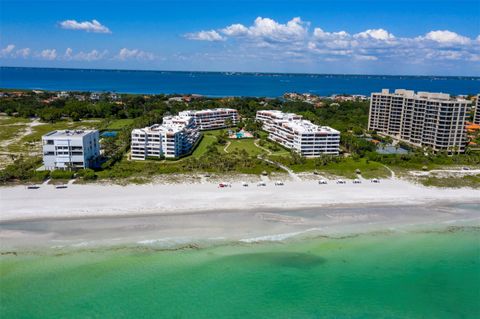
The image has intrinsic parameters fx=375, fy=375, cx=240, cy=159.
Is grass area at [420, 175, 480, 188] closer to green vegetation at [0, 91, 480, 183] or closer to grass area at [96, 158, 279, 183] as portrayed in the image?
green vegetation at [0, 91, 480, 183]

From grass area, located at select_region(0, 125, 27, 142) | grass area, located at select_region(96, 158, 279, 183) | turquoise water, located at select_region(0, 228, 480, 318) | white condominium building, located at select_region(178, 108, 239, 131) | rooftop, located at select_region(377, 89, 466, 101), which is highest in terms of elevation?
rooftop, located at select_region(377, 89, 466, 101)

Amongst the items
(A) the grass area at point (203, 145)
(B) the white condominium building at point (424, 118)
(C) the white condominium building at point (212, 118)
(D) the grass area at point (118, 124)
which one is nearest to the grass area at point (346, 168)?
(A) the grass area at point (203, 145)

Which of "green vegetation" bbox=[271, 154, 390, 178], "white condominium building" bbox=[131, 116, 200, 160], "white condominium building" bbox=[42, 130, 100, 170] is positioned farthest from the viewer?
"white condominium building" bbox=[131, 116, 200, 160]

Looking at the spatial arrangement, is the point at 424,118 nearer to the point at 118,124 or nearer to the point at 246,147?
the point at 246,147

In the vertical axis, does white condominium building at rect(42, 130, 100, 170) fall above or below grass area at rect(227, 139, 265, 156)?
above

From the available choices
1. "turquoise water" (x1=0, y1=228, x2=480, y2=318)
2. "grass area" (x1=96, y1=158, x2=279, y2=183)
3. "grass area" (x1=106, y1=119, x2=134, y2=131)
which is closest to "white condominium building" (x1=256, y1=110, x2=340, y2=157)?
"grass area" (x1=96, y1=158, x2=279, y2=183)

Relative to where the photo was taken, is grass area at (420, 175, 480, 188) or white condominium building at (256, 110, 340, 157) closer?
grass area at (420, 175, 480, 188)

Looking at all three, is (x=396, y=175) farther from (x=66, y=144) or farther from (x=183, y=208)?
(x=66, y=144)
